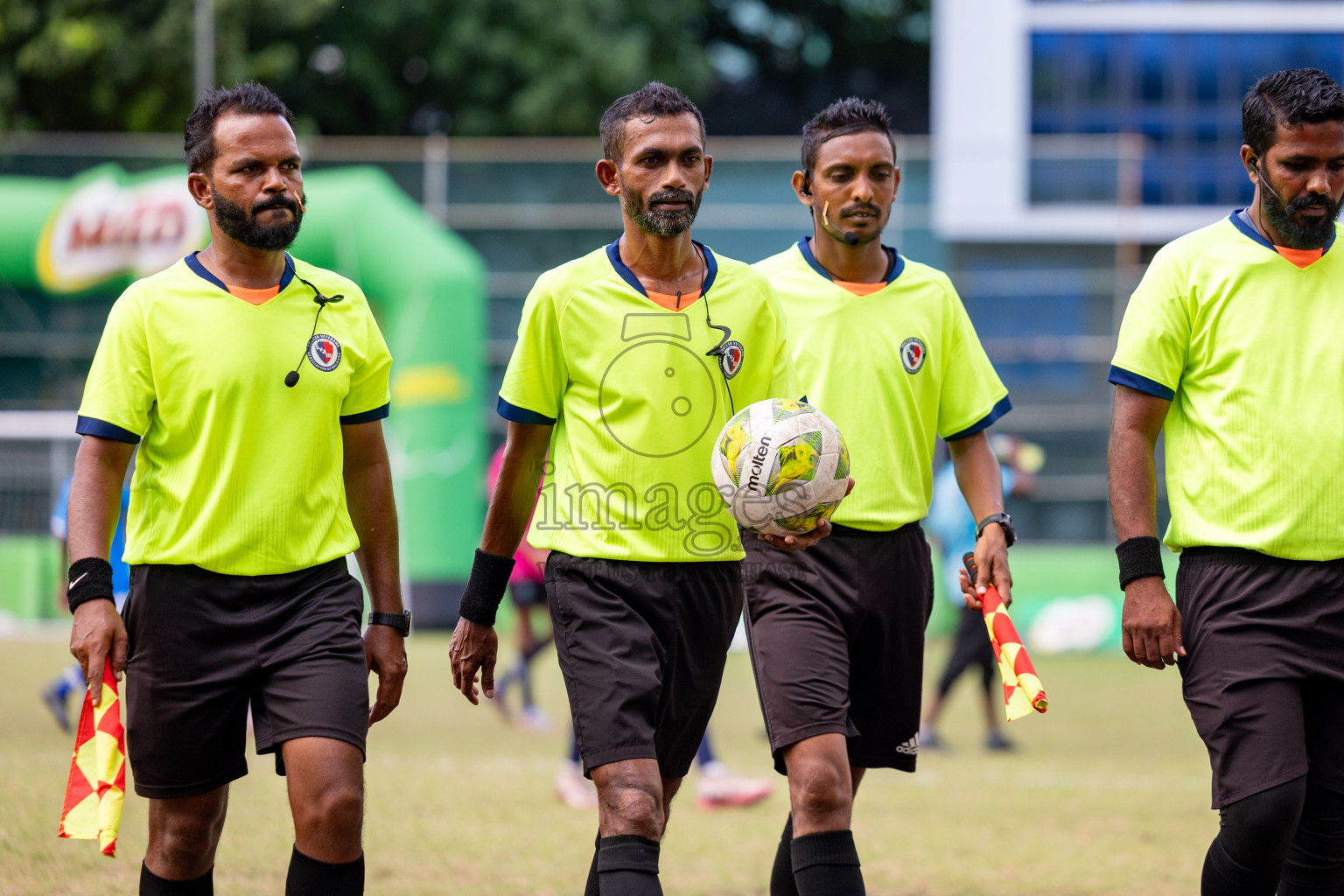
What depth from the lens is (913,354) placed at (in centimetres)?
513

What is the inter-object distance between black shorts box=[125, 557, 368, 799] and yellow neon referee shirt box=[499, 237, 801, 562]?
2.40ft

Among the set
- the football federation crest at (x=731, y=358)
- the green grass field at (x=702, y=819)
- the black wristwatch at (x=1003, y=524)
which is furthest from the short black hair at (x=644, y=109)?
the green grass field at (x=702, y=819)

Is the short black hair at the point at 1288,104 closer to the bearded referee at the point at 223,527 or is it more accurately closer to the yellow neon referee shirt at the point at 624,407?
the yellow neon referee shirt at the point at 624,407

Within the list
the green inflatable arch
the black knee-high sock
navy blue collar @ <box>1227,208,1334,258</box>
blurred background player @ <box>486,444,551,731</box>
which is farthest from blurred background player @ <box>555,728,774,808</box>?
the green inflatable arch

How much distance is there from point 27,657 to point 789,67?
27195 millimetres

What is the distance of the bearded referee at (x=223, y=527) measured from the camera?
4207mm

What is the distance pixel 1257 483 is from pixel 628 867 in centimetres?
205

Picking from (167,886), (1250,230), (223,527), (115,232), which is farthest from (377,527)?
(115,232)

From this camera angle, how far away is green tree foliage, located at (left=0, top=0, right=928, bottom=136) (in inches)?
938

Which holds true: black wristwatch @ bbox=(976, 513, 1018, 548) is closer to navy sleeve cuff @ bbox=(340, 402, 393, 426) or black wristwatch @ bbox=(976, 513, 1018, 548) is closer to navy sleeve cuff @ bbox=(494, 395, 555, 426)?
navy sleeve cuff @ bbox=(494, 395, 555, 426)

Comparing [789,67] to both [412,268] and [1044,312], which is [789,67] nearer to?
[1044,312]

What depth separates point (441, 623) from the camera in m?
17.6

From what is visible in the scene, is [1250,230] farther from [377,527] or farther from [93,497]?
[93,497]

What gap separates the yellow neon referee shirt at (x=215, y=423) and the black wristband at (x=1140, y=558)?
89.1 inches
